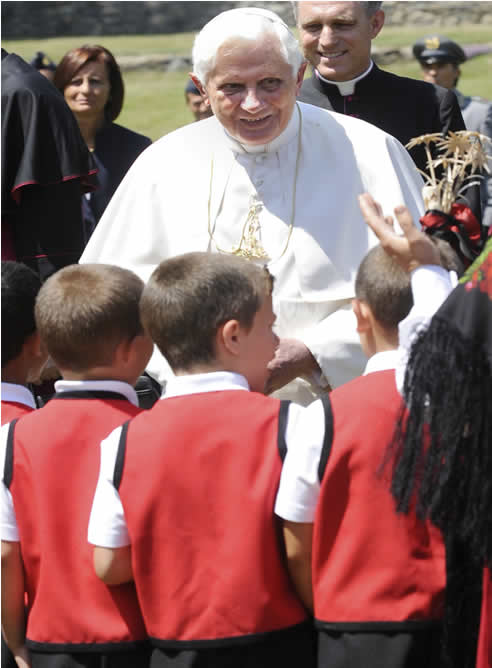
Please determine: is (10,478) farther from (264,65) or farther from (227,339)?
(264,65)

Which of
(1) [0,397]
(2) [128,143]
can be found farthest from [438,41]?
(1) [0,397]

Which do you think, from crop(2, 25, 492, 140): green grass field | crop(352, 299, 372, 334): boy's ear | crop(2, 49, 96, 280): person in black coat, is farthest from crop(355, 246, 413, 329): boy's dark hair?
crop(2, 25, 492, 140): green grass field

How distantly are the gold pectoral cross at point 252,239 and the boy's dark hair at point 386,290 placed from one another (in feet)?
3.44

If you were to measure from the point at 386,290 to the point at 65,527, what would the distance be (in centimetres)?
101

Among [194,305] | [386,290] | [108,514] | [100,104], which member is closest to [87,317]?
[194,305]

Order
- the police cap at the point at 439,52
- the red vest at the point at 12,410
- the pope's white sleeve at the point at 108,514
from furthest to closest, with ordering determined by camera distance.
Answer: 1. the police cap at the point at 439,52
2. the red vest at the point at 12,410
3. the pope's white sleeve at the point at 108,514

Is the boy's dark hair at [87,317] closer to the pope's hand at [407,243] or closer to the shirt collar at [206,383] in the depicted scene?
the shirt collar at [206,383]

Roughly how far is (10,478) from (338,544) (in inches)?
34.2

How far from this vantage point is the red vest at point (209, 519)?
284cm

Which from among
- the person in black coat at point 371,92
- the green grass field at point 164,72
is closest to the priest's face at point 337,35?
the person in black coat at point 371,92

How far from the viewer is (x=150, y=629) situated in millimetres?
2914

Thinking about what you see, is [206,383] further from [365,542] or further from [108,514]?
[365,542]

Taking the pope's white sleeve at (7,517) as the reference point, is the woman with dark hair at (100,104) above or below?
below

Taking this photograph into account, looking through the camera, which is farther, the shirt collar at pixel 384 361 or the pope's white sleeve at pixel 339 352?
the pope's white sleeve at pixel 339 352
